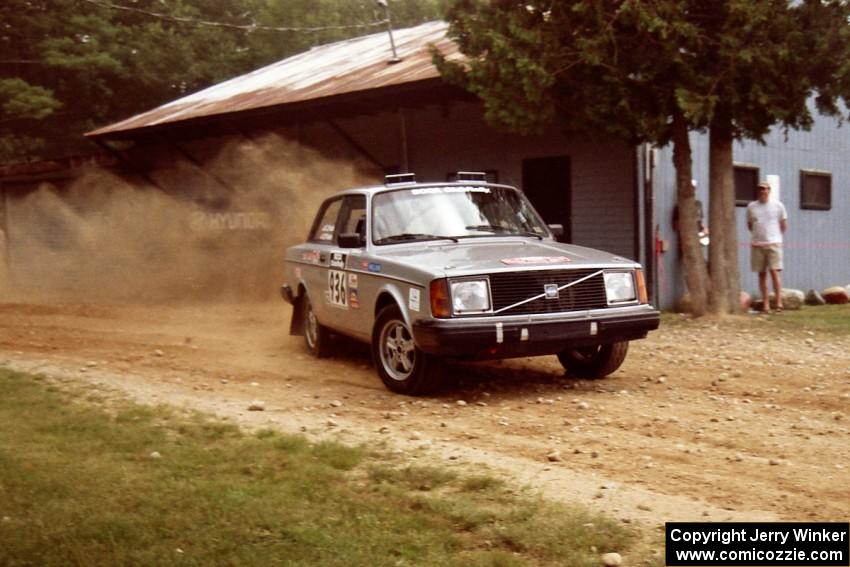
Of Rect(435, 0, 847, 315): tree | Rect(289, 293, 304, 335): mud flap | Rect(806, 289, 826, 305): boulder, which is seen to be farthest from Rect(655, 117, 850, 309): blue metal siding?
Rect(289, 293, 304, 335): mud flap

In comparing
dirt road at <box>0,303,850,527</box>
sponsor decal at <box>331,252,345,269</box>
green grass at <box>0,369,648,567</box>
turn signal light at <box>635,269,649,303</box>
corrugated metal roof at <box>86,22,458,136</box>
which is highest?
corrugated metal roof at <box>86,22,458,136</box>

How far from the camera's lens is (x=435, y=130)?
18.1 m

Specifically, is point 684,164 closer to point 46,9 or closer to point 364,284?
point 364,284

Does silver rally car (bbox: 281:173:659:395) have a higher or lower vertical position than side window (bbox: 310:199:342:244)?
lower

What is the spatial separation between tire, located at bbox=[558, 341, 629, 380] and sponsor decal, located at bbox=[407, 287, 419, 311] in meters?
1.51

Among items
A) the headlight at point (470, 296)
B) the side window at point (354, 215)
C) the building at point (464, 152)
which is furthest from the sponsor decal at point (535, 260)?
the building at point (464, 152)

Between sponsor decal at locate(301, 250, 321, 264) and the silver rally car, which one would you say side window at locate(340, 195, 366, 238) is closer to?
the silver rally car

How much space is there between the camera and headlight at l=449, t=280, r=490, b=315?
7520 millimetres

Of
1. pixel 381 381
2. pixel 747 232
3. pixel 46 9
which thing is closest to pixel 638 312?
pixel 381 381

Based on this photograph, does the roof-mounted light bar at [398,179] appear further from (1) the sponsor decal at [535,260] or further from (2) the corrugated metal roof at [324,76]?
(2) the corrugated metal roof at [324,76]

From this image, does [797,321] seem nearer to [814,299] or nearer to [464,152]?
[814,299]

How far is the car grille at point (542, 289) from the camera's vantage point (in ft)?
25.0

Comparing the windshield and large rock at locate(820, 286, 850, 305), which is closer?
the windshield

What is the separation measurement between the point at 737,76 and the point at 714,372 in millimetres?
4815
